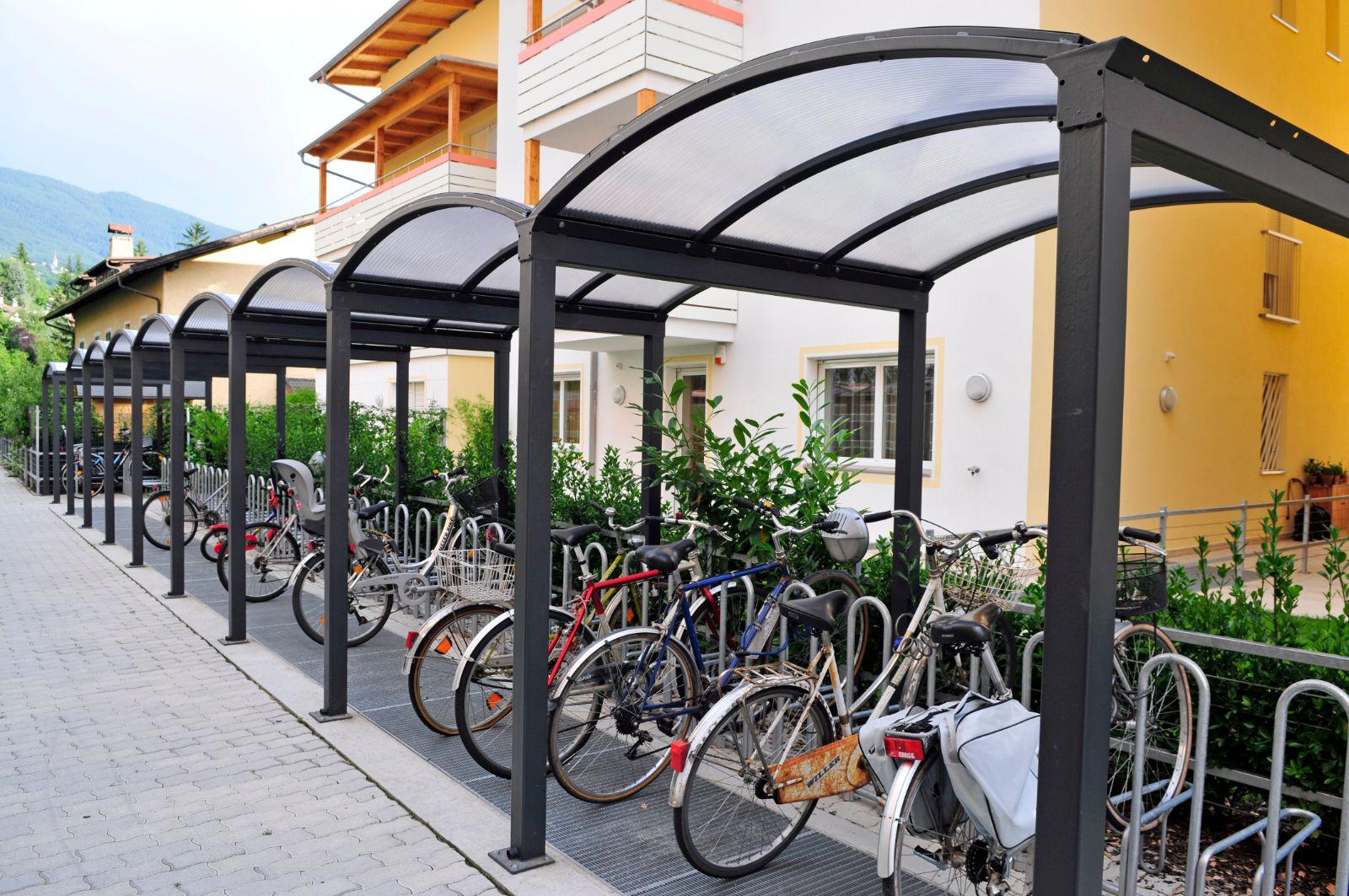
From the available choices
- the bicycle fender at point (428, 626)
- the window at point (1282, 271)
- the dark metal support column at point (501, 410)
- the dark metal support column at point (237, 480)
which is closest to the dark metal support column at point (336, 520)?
the bicycle fender at point (428, 626)

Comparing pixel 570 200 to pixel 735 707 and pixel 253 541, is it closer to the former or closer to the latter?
pixel 735 707

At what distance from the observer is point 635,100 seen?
12.3 metres

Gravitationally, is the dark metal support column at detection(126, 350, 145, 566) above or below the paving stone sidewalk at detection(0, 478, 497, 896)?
above

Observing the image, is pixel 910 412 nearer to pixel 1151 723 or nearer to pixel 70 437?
pixel 1151 723

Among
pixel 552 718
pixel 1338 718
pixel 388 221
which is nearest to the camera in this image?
pixel 1338 718

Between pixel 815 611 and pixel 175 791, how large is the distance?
3057 mm

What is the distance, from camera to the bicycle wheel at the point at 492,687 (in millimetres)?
4555

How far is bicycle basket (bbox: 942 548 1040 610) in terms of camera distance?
3.82 m

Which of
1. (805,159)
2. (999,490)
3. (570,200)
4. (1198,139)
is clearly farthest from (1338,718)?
(999,490)

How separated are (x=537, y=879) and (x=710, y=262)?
256cm

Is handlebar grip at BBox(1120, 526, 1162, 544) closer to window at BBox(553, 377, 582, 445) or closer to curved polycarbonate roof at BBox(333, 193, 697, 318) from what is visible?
curved polycarbonate roof at BBox(333, 193, 697, 318)

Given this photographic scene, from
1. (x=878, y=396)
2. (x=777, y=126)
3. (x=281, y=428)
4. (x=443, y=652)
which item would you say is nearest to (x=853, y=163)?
(x=777, y=126)

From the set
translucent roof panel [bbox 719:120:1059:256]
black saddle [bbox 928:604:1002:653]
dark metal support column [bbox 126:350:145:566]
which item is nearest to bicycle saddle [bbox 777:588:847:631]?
black saddle [bbox 928:604:1002:653]

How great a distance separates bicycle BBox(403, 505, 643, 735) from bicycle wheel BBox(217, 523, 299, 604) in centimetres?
376
